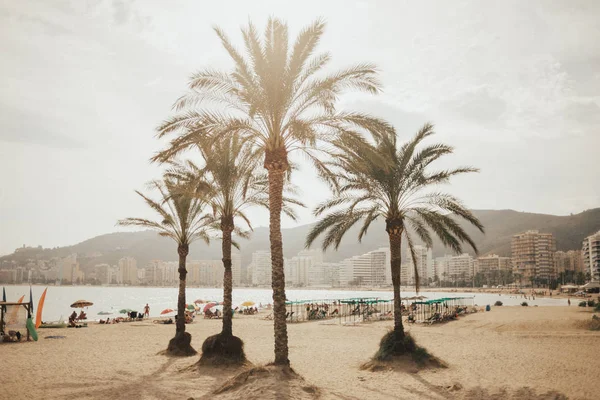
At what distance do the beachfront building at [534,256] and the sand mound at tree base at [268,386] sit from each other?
629ft

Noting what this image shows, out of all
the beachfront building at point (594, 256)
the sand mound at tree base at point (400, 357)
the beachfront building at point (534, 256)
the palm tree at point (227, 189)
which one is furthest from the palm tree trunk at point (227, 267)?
the beachfront building at point (534, 256)

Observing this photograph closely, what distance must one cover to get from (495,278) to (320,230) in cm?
18540

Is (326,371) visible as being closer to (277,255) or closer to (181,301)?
(277,255)

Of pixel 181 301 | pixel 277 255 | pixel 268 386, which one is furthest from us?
pixel 181 301

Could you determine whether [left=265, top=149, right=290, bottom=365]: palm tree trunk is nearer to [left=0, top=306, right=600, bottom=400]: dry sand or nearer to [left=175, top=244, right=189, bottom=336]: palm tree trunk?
[left=0, top=306, right=600, bottom=400]: dry sand

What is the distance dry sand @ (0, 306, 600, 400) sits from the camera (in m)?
11.4

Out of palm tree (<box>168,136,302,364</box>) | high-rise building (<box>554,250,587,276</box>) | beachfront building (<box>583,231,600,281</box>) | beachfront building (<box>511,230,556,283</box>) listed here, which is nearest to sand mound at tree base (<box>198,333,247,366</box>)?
palm tree (<box>168,136,302,364</box>)

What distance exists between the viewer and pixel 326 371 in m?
15.0

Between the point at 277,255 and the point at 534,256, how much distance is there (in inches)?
8081

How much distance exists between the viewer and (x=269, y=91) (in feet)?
39.6

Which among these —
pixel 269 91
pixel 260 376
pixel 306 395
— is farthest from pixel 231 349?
pixel 269 91

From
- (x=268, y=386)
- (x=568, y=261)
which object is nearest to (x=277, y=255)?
(x=268, y=386)

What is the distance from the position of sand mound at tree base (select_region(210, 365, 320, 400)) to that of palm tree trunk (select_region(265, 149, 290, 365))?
611mm

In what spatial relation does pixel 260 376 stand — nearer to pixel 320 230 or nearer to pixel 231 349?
pixel 231 349
